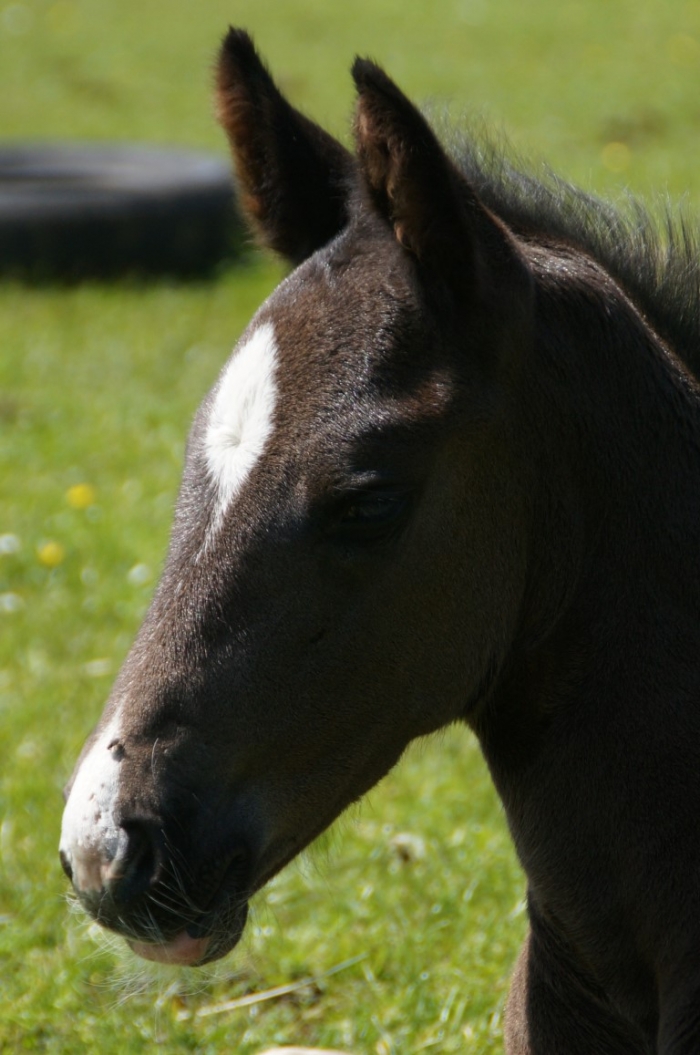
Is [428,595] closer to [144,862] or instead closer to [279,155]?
[144,862]

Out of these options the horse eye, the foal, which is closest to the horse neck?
the foal

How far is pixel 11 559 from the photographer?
6141mm

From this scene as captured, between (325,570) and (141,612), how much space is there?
333cm

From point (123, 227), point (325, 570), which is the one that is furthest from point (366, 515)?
point (123, 227)

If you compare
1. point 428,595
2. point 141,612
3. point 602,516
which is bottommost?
point 141,612

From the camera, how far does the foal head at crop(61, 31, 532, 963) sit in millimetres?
2301

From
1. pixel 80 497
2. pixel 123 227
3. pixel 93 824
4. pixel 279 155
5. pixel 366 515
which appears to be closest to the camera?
pixel 93 824

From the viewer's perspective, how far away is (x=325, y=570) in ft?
7.73

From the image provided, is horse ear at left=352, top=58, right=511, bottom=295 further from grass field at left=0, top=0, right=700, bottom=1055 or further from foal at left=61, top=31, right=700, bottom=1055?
grass field at left=0, top=0, right=700, bottom=1055

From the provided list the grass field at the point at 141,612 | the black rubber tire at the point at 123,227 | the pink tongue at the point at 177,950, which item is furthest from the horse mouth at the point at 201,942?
the black rubber tire at the point at 123,227

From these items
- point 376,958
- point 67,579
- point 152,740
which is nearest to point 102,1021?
point 376,958

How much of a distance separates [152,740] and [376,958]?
1652 mm

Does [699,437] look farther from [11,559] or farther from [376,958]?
[11,559]

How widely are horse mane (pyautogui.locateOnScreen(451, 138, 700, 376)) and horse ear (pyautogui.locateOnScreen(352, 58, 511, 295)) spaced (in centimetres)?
32
